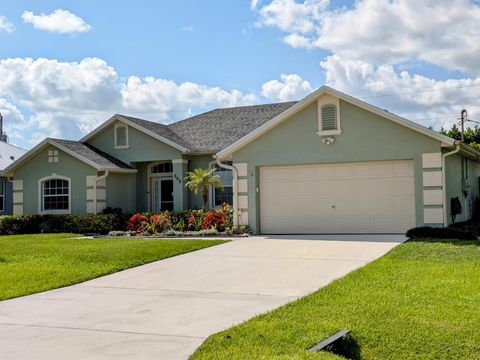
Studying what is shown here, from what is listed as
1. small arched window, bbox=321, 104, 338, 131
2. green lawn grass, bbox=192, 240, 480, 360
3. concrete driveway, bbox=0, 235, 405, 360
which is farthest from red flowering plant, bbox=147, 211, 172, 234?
green lawn grass, bbox=192, 240, 480, 360

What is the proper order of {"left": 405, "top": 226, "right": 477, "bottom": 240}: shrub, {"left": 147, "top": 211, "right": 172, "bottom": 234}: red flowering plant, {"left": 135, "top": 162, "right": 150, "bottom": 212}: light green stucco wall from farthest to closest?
1. {"left": 135, "top": 162, "right": 150, "bottom": 212}: light green stucco wall
2. {"left": 147, "top": 211, "right": 172, "bottom": 234}: red flowering plant
3. {"left": 405, "top": 226, "right": 477, "bottom": 240}: shrub

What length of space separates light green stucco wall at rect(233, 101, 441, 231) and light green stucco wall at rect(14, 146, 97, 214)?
280 inches

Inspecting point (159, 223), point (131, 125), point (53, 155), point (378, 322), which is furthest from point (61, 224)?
point (378, 322)

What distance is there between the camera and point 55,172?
23.6 metres

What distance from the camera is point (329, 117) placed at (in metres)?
18.3

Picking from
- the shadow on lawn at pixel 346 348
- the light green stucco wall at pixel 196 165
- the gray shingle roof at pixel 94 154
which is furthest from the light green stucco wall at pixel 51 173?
the shadow on lawn at pixel 346 348

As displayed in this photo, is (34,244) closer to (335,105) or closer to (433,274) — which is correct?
(335,105)

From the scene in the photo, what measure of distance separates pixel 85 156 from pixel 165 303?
50.9 feet

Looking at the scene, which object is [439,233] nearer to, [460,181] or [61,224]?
[460,181]

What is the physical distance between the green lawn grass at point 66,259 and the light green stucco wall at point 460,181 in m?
7.68

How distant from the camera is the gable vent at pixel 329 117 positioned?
60.0 ft

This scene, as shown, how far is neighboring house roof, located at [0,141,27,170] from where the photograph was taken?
30.9 meters

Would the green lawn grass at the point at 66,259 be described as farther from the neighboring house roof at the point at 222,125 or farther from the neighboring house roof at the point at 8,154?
the neighboring house roof at the point at 8,154

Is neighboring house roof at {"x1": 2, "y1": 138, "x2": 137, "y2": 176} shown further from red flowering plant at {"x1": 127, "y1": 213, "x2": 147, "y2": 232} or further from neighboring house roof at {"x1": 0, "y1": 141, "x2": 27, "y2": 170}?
neighboring house roof at {"x1": 0, "y1": 141, "x2": 27, "y2": 170}
